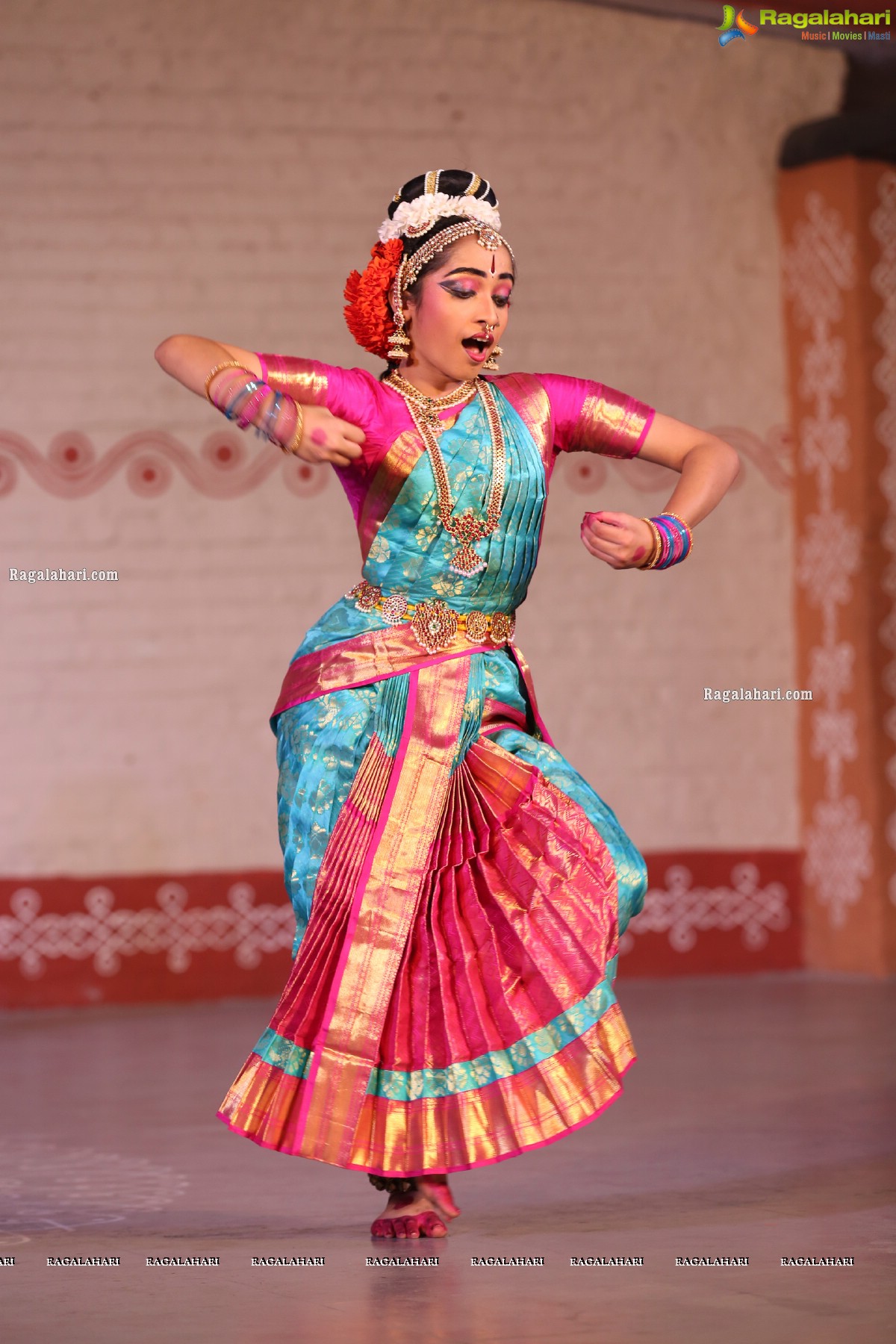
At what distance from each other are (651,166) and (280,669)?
213 centimetres

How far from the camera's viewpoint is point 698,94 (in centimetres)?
657

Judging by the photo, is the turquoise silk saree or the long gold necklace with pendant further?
the long gold necklace with pendant

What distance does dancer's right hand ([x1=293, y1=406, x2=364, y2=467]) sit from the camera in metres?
2.66

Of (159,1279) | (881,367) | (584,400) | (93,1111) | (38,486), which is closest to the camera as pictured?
(159,1279)

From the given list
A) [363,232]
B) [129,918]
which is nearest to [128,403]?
[363,232]

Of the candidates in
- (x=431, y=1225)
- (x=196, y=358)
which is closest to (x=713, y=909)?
(x=431, y=1225)

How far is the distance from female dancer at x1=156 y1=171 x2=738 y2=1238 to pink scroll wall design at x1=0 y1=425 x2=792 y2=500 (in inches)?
116

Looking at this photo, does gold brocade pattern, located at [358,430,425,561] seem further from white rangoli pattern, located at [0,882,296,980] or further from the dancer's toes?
white rangoli pattern, located at [0,882,296,980]

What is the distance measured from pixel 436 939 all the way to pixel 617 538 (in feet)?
2.15

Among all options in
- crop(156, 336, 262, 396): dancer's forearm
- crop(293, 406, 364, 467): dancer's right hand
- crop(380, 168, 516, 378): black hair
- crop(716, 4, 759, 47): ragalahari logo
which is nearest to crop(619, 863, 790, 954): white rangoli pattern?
crop(716, 4, 759, 47): ragalahari logo

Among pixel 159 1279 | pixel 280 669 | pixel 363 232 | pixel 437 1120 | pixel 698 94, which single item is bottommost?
pixel 159 1279

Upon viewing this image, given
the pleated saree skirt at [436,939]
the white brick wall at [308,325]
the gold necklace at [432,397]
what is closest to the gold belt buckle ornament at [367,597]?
the pleated saree skirt at [436,939]

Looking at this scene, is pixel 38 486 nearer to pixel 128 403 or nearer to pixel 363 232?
pixel 128 403

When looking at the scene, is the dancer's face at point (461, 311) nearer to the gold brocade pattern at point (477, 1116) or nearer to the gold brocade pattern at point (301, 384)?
the gold brocade pattern at point (301, 384)
